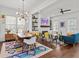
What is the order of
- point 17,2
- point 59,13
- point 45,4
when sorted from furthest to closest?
point 59,13
point 45,4
point 17,2

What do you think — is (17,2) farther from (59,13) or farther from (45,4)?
(59,13)

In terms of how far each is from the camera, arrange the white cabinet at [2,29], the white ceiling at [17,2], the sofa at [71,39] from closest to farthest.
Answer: the white ceiling at [17,2] → the sofa at [71,39] → the white cabinet at [2,29]

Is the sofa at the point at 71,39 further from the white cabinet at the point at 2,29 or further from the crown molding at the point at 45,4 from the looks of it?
the white cabinet at the point at 2,29

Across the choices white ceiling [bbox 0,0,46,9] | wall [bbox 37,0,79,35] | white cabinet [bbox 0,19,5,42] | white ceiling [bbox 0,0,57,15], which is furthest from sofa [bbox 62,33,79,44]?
white cabinet [bbox 0,19,5,42]

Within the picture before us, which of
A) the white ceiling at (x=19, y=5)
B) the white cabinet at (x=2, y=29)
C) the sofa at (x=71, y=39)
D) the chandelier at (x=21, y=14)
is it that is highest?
the white ceiling at (x=19, y=5)

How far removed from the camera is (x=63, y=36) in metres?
5.31

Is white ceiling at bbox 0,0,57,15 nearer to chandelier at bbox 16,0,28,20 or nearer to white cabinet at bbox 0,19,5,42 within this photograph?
chandelier at bbox 16,0,28,20

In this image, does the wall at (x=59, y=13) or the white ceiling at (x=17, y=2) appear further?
the wall at (x=59, y=13)

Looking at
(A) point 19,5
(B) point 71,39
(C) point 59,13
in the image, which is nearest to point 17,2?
(A) point 19,5

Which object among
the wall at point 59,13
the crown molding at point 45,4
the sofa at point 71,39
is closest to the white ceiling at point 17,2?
the crown molding at point 45,4

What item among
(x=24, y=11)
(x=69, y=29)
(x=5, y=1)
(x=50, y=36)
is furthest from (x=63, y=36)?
(x=5, y=1)

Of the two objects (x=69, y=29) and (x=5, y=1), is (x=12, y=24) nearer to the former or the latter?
(x=5, y=1)

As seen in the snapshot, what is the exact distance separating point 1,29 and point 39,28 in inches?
95.2

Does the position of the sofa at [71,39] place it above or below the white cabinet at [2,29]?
below
